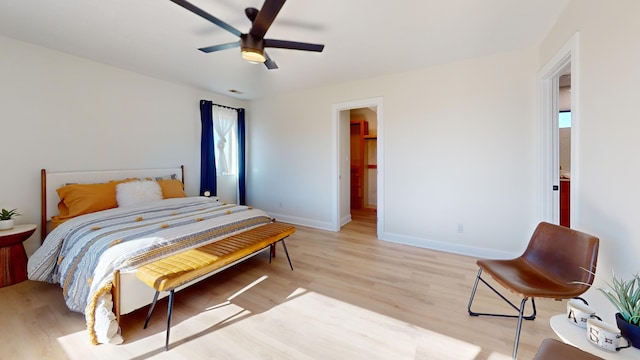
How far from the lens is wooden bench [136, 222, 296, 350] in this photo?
1.56 meters

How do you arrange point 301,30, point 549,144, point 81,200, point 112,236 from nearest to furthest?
point 112,236 < point 301,30 < point 549,144 < point 81,200

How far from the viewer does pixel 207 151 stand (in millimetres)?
4246

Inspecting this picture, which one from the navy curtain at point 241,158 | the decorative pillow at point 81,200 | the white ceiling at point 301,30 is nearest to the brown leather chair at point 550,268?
the white ceiling at point 301,30

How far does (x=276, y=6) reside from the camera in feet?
5.25

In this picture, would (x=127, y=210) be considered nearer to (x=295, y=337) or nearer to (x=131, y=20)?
(x=131, y=20)

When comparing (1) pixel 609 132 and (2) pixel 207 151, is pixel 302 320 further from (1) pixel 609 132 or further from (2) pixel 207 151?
(2) pixel 207 151

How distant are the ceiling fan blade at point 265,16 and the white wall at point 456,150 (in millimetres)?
2122

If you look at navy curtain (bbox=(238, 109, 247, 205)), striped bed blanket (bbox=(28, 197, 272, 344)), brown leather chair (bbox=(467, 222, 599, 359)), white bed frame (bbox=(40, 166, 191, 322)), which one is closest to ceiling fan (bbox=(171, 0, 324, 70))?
striped bed blanket (bbox=(28, 197, 272, 344))

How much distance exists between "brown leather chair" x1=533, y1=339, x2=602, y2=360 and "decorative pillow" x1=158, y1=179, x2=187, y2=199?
12.6ft

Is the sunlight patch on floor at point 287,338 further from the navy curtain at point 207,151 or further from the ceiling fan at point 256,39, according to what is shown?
the navy curtain at point 207,151

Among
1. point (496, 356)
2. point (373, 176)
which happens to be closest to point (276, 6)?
point (496, 356)

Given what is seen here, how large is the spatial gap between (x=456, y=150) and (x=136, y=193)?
408 cm

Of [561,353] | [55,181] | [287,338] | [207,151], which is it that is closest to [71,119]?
[55,181]

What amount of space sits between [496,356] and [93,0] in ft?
12.5
